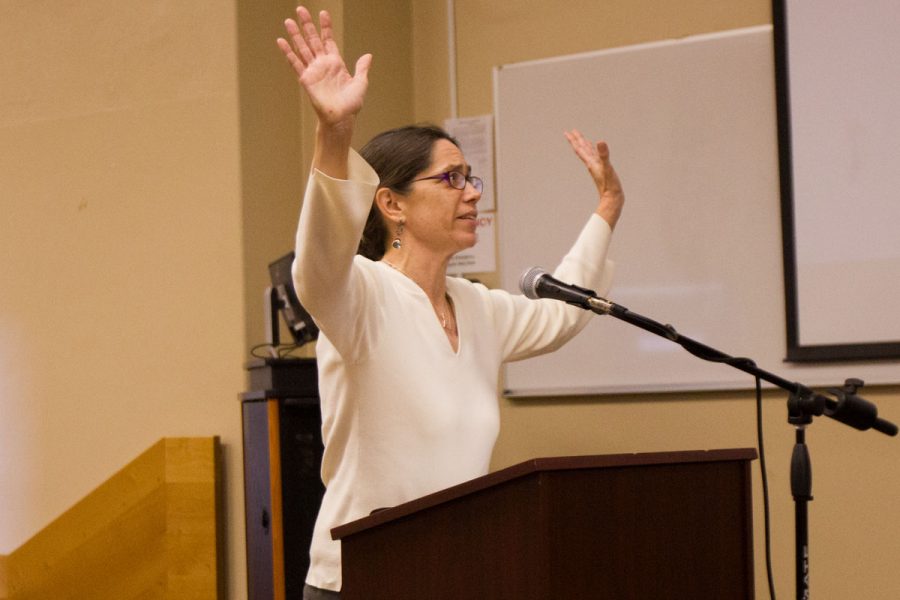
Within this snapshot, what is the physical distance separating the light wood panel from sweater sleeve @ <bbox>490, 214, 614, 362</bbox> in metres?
1.64

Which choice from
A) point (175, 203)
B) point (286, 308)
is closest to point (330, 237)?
point (286, 308)

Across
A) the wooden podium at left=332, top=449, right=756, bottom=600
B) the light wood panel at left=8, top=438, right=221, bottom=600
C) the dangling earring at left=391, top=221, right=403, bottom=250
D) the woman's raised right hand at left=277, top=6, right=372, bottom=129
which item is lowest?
the light wood panel at left=8, top=438, right=221, bottom=600

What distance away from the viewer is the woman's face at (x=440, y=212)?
1946mm

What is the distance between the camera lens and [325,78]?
1.46 metres

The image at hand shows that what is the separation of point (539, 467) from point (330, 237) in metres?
0.47

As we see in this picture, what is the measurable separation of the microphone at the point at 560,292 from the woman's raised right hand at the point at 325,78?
385mm

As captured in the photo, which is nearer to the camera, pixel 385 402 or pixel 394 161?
pixel 385 402

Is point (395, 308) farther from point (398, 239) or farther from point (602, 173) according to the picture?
point (602, 173)

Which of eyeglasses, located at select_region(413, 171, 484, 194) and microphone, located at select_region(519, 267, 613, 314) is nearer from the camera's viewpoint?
microphone, located at select_region(519, 267, 613, 314)

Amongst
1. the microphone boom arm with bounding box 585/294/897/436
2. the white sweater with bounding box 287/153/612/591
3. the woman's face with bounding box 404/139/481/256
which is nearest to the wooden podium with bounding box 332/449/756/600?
the microphone boom arm with bounding box 585/294/897/436

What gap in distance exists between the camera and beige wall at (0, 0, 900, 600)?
3.45m

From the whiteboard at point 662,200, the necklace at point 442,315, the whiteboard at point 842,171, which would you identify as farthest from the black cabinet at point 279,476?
the whiteboard at point 842,171

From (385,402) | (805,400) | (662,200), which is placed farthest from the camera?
(662,200)

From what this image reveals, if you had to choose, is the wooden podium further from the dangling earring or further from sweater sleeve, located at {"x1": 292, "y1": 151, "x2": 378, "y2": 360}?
the dangling earring
